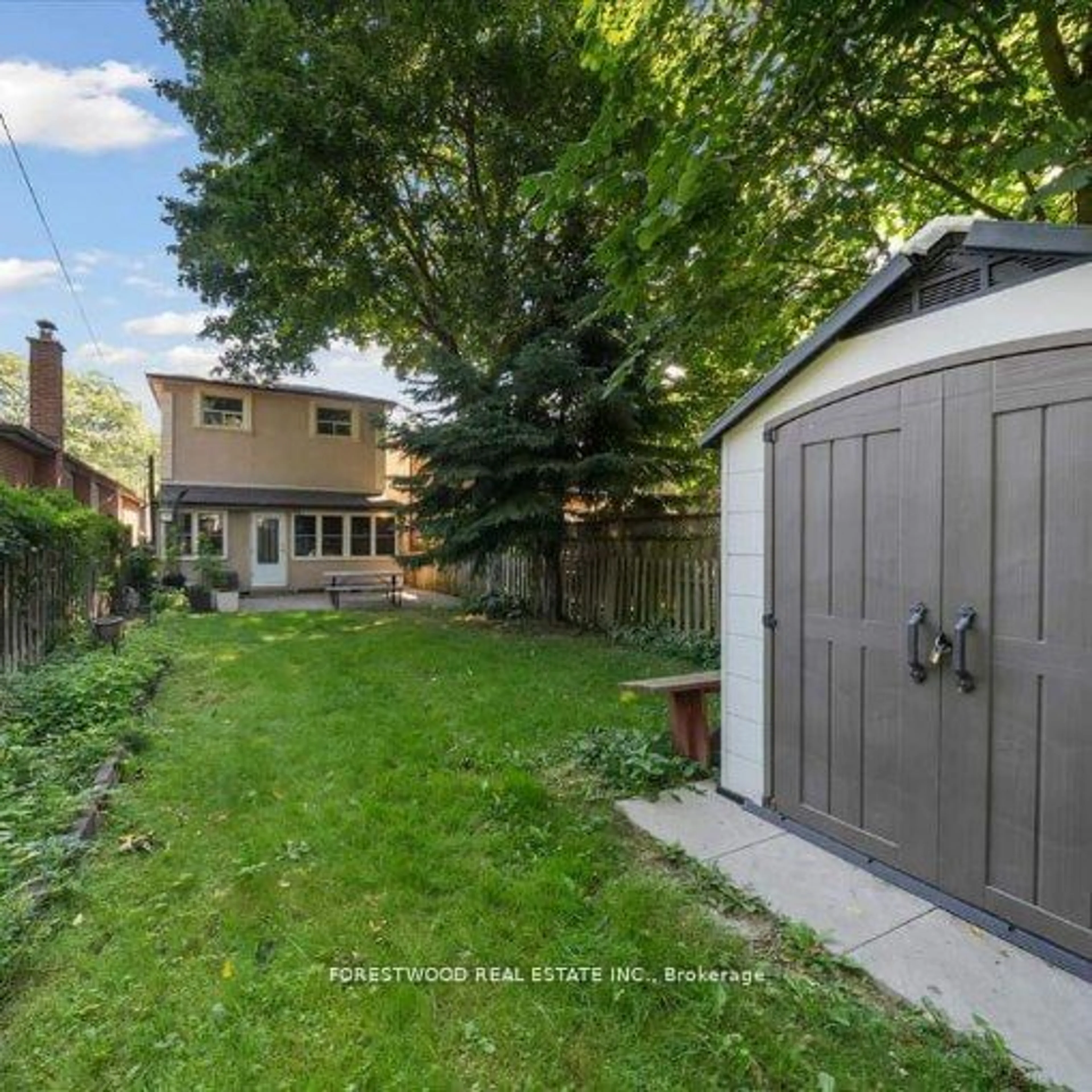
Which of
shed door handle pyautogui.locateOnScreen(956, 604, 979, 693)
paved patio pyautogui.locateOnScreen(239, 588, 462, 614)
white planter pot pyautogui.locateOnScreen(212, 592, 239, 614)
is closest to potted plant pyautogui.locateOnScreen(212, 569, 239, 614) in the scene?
white planter pot pyautogui.locateOnScreen(212, 592, 239, 614)

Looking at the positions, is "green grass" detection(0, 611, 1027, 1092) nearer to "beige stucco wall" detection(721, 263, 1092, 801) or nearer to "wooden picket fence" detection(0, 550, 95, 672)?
"beige stucco wall" detection(721, 263, 1092, 801)

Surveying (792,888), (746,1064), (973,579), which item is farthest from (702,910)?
(973,579)

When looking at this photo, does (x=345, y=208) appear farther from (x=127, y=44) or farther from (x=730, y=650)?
(x=730, y=650)

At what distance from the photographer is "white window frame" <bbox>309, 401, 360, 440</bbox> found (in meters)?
19.1

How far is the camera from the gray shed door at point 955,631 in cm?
241

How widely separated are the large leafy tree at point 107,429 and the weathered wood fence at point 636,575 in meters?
37.4

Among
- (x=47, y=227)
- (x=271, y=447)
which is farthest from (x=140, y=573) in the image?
(x=47, y=227)

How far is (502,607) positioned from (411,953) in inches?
387

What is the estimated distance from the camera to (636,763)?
4.37 m

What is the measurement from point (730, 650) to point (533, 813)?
1566 mm

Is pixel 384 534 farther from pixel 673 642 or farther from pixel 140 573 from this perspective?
pixel 673 642

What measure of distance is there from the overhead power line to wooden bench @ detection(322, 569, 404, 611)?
7488 millimetres

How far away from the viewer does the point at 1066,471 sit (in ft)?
7.90

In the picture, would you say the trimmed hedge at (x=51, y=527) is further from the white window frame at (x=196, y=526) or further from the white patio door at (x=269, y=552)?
the white patio door at (x=269, y=552)
